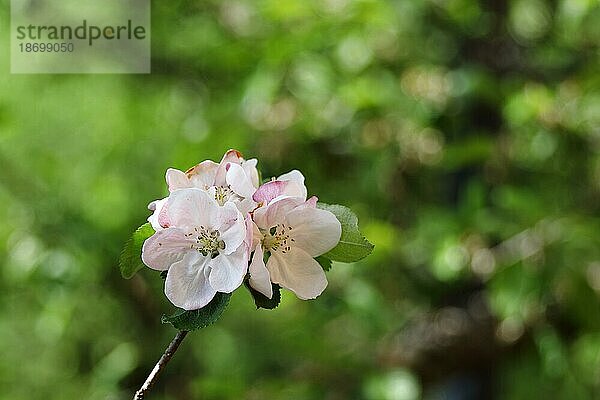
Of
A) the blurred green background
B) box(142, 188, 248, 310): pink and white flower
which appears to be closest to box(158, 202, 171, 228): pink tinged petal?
box(142, 188, 248, 310): pink and white flower

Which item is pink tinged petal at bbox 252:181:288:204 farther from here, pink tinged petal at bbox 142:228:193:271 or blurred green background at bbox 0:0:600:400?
blurred green background at bbox 0:0:600:400

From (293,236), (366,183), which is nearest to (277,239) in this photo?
(293,236)

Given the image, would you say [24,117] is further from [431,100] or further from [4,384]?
[431,100]

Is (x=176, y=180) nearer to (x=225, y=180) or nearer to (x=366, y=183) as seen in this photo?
(x=225, y=180)

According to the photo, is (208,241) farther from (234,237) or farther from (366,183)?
(366,183)

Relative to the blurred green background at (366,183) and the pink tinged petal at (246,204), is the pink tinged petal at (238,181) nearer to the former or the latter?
the pink tinged petal at (246,204)

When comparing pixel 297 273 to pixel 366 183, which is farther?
pixel 366 183
